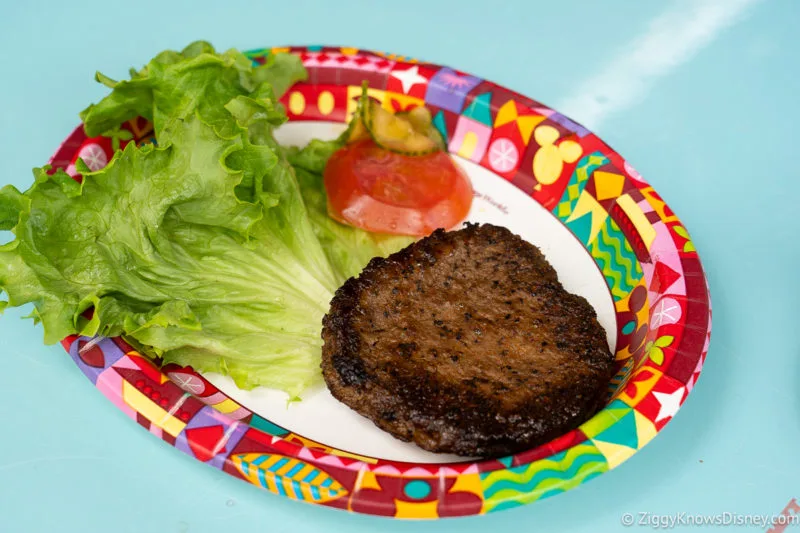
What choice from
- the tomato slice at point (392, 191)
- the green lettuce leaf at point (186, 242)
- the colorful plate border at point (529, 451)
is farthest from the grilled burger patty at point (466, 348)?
the tomato slice at point (392, 191)

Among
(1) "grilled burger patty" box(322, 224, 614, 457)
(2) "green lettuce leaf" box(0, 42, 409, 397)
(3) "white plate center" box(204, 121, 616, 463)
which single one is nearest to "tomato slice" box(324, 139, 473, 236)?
(3) "white plate center" box(204, 121, 616, 463)

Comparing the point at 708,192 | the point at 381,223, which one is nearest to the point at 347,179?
the point at 381,223

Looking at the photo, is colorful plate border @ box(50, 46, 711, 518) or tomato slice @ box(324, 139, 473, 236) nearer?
colorful plate border @ box(50, 46, 711, 518)

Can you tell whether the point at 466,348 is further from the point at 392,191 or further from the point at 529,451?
the point at 392,191

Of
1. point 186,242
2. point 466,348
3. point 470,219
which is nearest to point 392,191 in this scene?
point 470,219

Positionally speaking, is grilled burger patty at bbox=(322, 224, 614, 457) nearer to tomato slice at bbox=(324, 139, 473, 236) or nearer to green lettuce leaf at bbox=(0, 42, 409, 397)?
green lettuce leaf at bbox=(0, 42, 409, 397)

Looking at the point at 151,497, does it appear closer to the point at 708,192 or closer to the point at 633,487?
the point at 633,487
